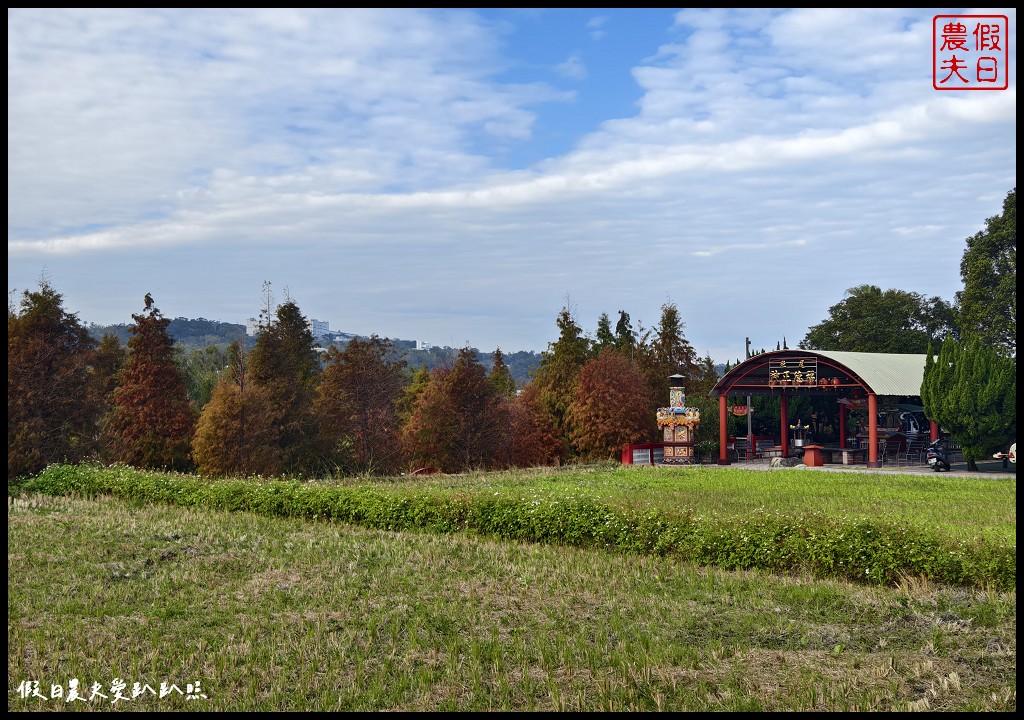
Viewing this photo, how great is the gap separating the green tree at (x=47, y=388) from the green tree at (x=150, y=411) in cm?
169

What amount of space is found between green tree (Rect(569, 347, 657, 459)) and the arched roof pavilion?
302 cm

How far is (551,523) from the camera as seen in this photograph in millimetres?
13914

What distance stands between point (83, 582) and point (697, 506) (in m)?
11.2

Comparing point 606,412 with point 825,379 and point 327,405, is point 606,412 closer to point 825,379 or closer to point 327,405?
point 825,379

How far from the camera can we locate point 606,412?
3231cm

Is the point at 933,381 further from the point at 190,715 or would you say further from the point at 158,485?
the point at 190,715

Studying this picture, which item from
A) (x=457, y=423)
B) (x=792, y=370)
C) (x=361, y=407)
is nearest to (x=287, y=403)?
(x=361, y=407)

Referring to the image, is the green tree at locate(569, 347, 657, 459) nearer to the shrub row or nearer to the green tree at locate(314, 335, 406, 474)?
the green tree at locate(314, 335, 406, 474)

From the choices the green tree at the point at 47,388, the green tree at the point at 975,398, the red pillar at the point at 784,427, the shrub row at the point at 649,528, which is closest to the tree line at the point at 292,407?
the green tree at the point at 47,388

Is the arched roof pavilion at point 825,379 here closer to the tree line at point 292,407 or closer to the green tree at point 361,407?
the tree line at point 292,407

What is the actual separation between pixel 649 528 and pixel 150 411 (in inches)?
745

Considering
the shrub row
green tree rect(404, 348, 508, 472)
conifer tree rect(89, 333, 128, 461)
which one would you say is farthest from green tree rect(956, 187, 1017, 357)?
conifer tree rect(89, 333, 128, 461)

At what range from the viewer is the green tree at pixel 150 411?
26.8 m

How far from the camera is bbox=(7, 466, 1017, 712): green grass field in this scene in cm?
704
